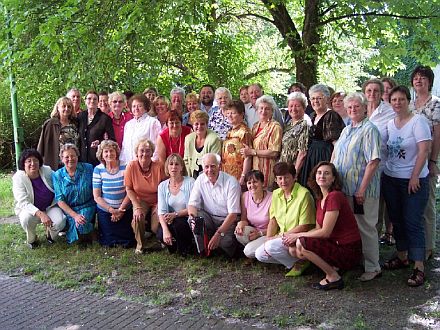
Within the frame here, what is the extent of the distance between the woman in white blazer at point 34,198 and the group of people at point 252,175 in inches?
0.6

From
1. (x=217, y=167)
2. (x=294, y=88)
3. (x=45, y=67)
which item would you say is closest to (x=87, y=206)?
(x=217, y=167)

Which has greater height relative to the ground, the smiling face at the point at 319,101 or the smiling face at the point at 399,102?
the smiling face at the point at 319,101

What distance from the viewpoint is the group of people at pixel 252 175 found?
4.70 metres

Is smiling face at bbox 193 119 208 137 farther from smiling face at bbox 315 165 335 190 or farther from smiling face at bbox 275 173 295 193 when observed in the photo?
smiling face at bbox 315 165 335 190

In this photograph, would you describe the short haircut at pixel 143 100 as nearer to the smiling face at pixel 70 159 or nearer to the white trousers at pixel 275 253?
the smiling face at pixel 70 159

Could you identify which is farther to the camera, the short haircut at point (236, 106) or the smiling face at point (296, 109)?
the short haircut at point (236, 106)

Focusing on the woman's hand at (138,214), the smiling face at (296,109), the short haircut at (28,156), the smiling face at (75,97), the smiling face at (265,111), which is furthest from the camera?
the smiling face at (75,97)

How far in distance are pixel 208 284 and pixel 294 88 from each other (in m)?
2.86

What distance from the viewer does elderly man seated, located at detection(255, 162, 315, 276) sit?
491 cm

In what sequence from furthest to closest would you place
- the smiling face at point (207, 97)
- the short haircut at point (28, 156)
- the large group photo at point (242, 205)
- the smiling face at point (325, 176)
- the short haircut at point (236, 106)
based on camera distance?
the smiling face at point (207, 97) → the short haircut at point (28, 156) → the short haircut at point (236, 106) → the smiling face at point (325, 176) → the large group photo at point (242, 205)

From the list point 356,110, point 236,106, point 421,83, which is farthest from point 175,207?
point 421,83

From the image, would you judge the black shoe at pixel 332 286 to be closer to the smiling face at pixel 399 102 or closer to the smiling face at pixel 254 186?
the smiling face at pixel 254 186

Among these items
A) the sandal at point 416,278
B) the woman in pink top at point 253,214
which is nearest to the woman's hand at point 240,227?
the woman in pink top at point 253,214

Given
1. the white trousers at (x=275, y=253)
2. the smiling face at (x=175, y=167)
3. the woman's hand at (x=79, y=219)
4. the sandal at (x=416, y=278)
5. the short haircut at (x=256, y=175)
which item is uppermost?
the smiling face at (x=175, y=167)
